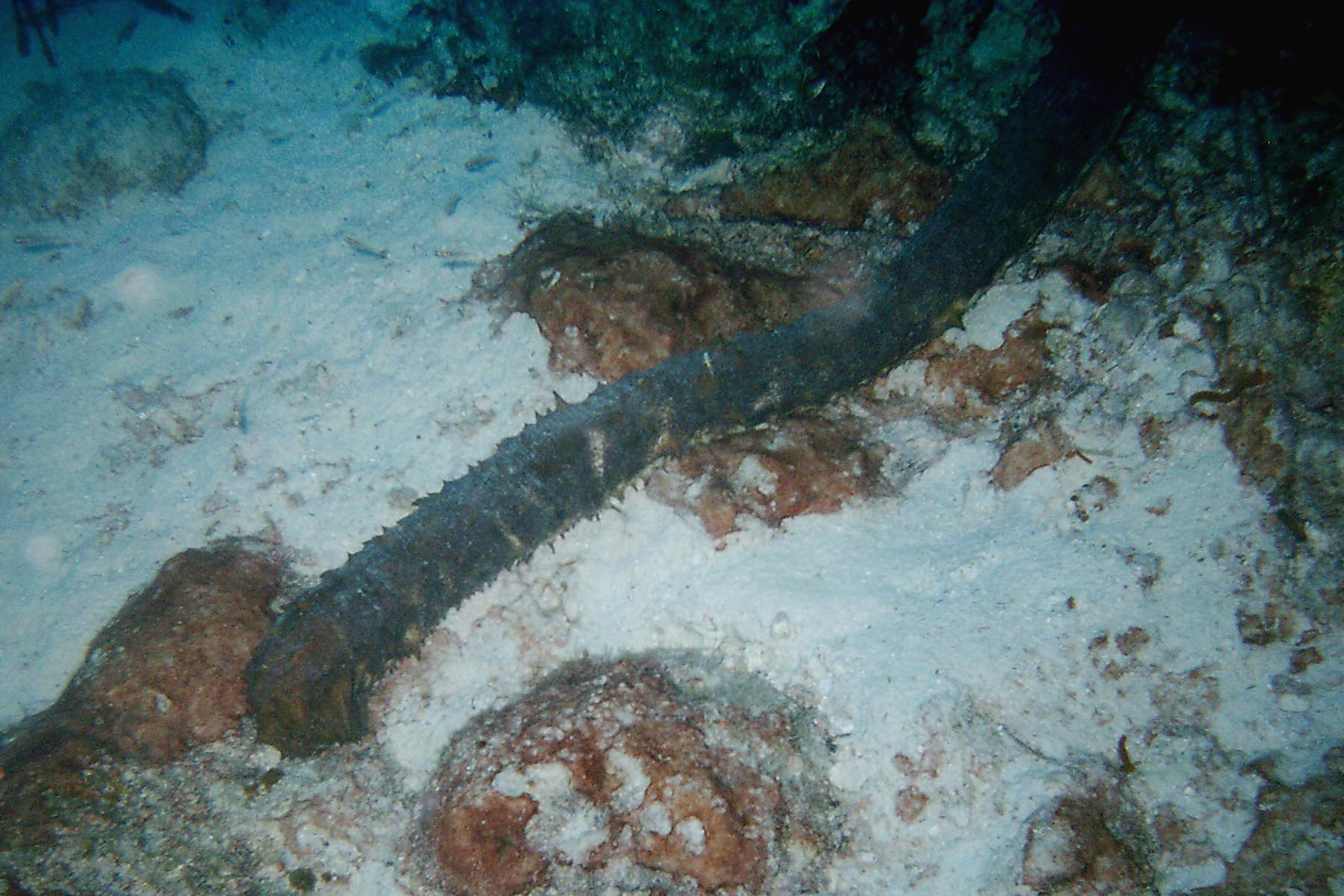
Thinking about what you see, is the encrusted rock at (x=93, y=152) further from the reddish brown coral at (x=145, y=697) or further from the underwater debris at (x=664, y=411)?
the underwater debris at (x=664, y=411)

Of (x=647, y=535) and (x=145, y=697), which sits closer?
(x=145, y=697)

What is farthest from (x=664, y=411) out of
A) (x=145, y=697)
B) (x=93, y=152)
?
(x=93, y=152)

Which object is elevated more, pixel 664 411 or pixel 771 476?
pixel 664 411

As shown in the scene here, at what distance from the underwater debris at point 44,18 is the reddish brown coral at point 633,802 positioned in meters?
10.3

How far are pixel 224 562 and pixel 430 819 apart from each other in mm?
1671

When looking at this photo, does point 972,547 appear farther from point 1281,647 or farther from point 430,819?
point 430,819

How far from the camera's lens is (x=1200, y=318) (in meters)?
2.88

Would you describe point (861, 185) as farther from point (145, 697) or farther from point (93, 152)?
point (93, 152)

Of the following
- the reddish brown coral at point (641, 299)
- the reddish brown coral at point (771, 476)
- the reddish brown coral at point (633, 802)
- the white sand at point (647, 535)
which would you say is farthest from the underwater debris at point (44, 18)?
the reddish brown coral at point (633, 802)

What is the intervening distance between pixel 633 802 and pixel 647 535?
116 centimetres

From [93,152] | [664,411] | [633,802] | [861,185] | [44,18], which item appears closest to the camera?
[633,802]

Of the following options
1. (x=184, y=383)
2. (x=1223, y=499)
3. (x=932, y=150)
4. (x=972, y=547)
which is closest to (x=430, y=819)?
(x=972, y=547)

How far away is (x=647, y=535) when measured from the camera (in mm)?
2945

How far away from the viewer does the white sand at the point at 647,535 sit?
2.26 m
